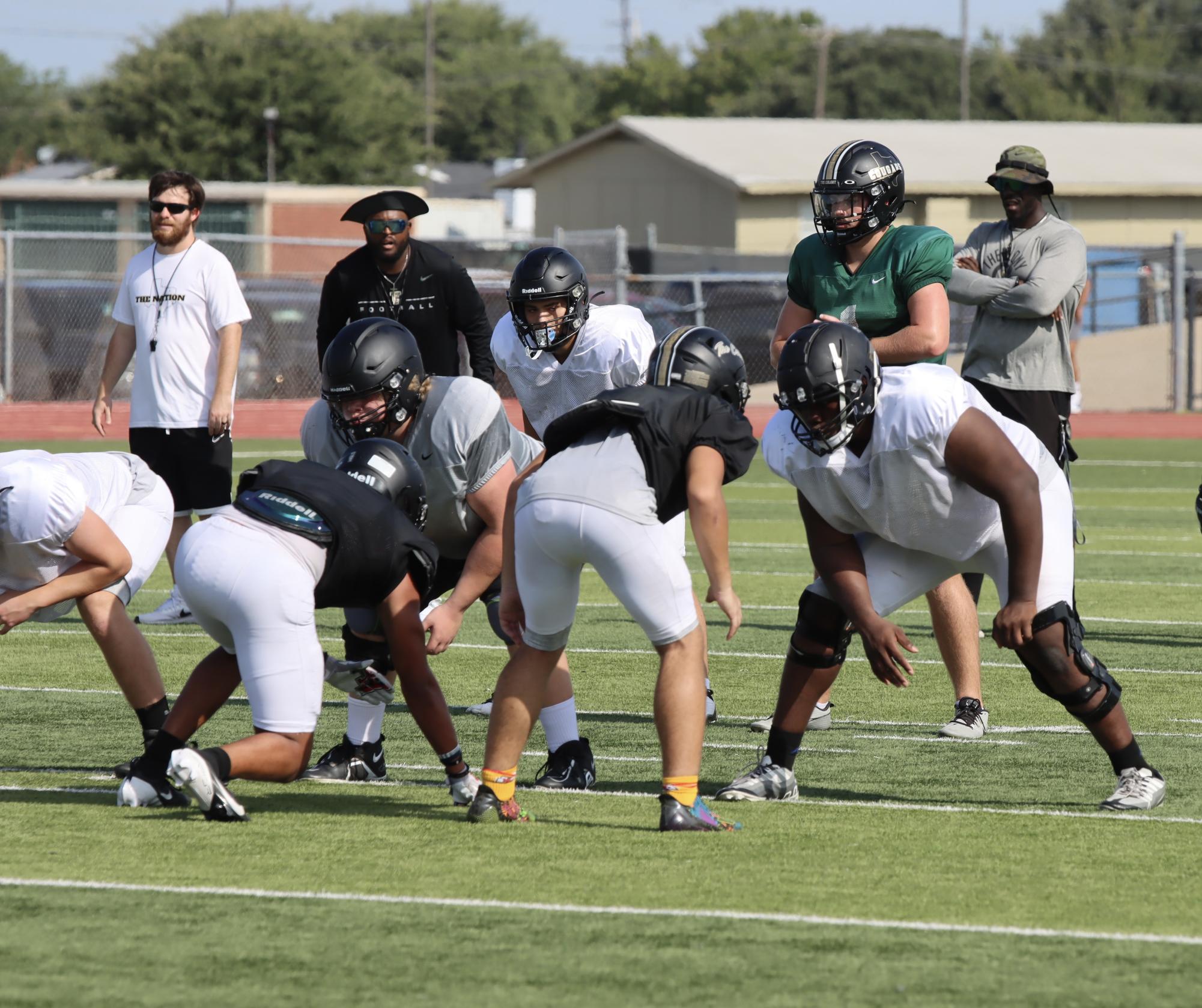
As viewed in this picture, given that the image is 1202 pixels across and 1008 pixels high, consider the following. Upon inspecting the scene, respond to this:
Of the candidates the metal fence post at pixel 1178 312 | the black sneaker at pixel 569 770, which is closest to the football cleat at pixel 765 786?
the black sneaker at pixel 569 770

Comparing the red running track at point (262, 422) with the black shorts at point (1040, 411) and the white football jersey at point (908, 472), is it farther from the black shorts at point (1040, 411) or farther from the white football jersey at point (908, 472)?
the white football jersey at point (908, 472)

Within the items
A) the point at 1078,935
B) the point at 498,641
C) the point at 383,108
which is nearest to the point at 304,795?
Answer: the point at 1078,935

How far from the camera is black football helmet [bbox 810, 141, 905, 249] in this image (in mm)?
6375

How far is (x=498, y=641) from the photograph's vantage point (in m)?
9.27

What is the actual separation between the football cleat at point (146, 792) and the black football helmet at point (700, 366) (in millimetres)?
1857

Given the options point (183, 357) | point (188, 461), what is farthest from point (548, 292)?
point (188, 461)

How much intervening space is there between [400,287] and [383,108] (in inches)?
1651

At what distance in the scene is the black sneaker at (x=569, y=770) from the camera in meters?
5.95

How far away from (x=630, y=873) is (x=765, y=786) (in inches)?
40.0

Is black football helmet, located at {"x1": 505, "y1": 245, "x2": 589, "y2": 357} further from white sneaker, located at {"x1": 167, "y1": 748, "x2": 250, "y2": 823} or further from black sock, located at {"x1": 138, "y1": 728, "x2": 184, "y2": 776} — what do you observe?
white sneaker, located at {"x1": 167, "y1": 748, "x2": 250, "y2": 823}

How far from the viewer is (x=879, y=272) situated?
6.54 m

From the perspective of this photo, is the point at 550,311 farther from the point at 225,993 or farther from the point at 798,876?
the point at 225,993

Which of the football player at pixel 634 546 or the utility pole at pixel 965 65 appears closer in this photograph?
the football player at pixel 634 546

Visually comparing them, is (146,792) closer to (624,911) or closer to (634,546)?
(634,546)
